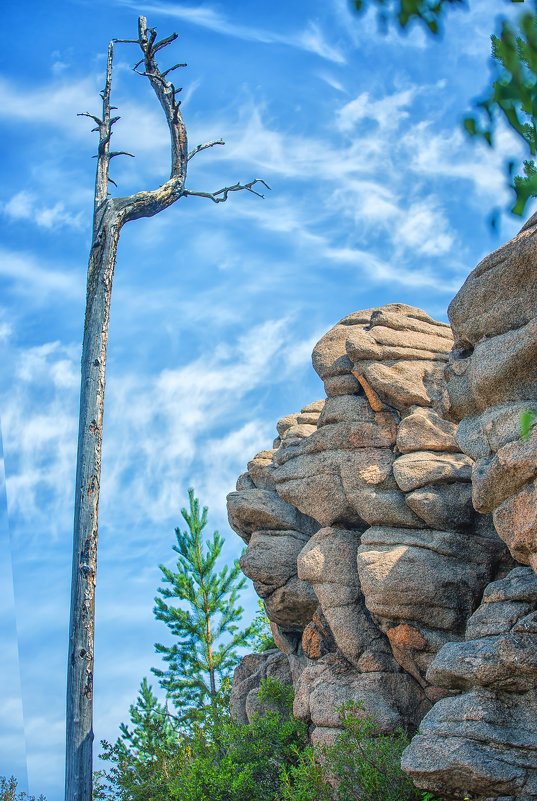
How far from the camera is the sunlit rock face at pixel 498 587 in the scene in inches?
426

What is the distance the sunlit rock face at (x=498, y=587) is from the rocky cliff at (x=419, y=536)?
1.0 inches

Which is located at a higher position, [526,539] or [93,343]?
[93,343]

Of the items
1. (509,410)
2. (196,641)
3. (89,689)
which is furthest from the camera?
(196,641)

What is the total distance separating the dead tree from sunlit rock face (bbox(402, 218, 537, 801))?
680 centimetres

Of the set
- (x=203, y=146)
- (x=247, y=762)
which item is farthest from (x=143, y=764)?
(x=203, y=146)

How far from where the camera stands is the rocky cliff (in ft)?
36.9

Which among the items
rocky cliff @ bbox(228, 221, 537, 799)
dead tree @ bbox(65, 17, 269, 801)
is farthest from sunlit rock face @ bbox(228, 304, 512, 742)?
dead tree @ bbox(65, 17, 269, 801)

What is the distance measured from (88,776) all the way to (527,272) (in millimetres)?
12073

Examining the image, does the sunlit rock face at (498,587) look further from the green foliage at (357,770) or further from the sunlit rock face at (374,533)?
the sunlit rock face at (374,533)

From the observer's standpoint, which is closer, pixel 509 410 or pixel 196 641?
pixel 509 410

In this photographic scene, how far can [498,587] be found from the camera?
1273cm

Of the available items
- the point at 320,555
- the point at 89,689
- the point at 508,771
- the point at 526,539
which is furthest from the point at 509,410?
the point at 89,689

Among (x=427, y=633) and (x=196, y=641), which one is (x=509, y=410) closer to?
(x=427, y=633)

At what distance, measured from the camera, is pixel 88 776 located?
584 inches
